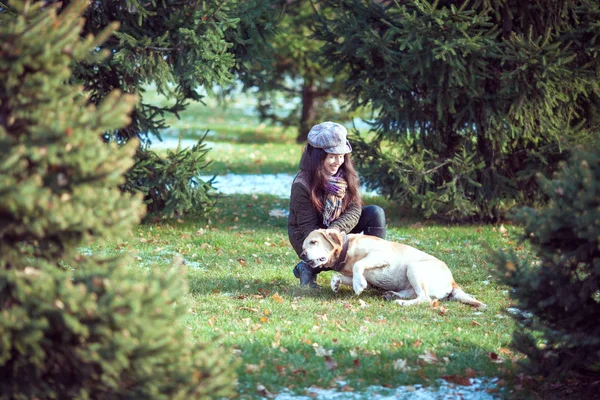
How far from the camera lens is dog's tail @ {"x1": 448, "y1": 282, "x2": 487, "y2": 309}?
688 cm

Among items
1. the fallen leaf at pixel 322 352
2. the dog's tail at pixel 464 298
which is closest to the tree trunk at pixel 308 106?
the dog's tail at pixel 464 298

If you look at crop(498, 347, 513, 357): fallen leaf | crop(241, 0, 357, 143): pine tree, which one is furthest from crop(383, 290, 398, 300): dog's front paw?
crop(241, 0, 357, 143): pine tree

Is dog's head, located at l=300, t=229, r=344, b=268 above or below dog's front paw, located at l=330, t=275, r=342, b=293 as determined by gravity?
Answer: above

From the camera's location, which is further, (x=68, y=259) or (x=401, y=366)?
(x=401, y=366)

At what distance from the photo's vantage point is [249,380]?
190 inches

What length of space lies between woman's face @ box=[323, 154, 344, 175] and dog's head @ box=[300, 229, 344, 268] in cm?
69

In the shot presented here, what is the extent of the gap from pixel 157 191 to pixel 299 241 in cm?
388

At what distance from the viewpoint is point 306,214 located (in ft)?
24.2

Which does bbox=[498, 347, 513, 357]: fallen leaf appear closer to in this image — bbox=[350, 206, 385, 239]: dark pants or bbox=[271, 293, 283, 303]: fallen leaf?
bbox=[271, 293, 283, 303]: fallen leaf

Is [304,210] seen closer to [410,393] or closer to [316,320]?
[316,320]

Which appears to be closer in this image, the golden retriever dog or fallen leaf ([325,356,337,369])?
fallen leaf ([325,356,337,369])

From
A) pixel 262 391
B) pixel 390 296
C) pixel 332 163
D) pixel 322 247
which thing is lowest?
pixel 262 391

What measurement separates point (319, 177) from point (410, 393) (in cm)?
295

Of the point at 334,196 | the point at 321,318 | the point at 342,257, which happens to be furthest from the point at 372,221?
the point at 321,318
